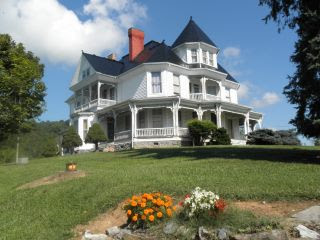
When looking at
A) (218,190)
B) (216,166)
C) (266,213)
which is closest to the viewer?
(266,213)

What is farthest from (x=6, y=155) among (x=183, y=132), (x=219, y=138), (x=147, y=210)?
(x=147, y=210)

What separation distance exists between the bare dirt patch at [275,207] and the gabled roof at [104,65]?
2966 cm

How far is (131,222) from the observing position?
804 centimetres

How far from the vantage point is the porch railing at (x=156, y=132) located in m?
30.5

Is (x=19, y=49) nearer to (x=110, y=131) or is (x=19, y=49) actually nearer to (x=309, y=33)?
(x=110, y=131)

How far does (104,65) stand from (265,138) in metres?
16.9

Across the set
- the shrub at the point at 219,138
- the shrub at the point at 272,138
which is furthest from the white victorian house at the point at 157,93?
the shrub at the point at 272,138

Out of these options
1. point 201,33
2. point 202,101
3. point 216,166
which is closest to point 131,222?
point 216,166

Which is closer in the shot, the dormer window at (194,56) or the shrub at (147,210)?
the shrub at (147,210)

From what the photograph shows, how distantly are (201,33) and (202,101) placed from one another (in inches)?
333

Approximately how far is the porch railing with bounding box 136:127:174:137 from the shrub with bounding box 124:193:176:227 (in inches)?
882

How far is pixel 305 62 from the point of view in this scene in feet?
45.9

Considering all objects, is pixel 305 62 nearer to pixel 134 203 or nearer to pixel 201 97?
pixel 134 203

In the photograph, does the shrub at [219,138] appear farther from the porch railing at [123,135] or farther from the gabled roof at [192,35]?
the gabled roof at [192,35]
